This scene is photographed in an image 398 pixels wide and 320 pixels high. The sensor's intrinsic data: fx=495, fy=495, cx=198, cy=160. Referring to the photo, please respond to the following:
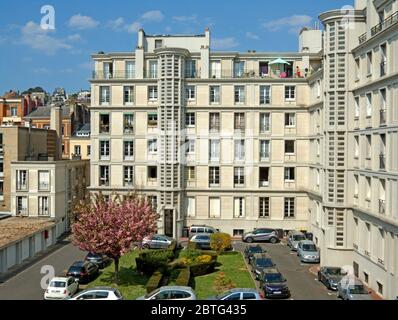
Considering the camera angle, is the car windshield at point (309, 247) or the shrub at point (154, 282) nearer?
the shrub at point (154, 282)

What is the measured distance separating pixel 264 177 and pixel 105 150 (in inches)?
610

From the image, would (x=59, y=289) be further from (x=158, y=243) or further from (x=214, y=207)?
(x=214, y=207)

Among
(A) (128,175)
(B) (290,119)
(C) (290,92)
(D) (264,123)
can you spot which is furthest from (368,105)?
(A) (128,175)

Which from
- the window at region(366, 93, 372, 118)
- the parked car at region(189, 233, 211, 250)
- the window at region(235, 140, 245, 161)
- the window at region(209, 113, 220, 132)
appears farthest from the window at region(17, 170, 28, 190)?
the window at region(366, 93, 372, 118)

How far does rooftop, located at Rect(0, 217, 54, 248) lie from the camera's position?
1318 inches

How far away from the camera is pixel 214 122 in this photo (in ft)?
153

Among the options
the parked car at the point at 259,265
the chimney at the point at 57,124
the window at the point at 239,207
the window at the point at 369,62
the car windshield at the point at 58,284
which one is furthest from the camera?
the chimney at the point at 57,124

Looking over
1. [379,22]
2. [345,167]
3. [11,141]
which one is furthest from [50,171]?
[379,22]

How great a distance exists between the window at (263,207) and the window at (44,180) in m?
19.5

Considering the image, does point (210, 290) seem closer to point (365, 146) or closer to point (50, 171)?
point (365, 146)

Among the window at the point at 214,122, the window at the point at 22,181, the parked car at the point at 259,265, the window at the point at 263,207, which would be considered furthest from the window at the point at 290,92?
the window at the point at 22,181

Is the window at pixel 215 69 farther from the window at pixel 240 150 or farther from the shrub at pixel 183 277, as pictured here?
the shrub at pixel 183 277

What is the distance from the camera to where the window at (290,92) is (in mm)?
46156
